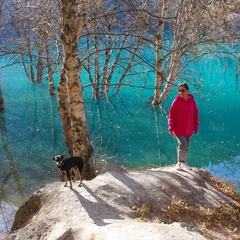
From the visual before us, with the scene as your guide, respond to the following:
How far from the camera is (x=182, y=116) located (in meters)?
7.07

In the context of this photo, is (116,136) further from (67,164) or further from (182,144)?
(67,164)

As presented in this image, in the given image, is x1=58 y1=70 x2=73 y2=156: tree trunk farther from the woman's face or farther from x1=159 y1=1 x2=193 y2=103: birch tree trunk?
x1=159 y1=1 x2=193 y2=103: birch tree trunk

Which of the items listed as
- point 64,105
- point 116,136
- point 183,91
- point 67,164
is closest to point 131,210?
point 67,164

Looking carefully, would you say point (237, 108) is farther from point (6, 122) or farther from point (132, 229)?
point (132, 229)

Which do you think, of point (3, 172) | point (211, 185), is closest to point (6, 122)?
point (3, 172)

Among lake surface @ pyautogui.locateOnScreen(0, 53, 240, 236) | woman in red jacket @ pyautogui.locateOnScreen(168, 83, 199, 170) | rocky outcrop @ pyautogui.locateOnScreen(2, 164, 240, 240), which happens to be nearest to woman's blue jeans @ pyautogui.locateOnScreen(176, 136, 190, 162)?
woman in red jacket @ pyautogui.locateOnScreen(168, 83, 199, 170)

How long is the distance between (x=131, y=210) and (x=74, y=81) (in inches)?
→ 133

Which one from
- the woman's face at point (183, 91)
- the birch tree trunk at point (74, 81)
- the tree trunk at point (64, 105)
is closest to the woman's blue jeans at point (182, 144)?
the woman's face at point (183, 91)

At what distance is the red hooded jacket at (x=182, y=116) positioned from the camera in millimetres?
7000

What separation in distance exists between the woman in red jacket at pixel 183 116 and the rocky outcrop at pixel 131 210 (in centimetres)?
81

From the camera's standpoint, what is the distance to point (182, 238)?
3471 mm

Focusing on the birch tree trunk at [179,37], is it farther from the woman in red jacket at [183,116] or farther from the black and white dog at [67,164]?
the black and white dog at [67,164]

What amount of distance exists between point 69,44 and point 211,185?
4.39 metres

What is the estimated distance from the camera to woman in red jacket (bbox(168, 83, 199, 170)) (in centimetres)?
697
